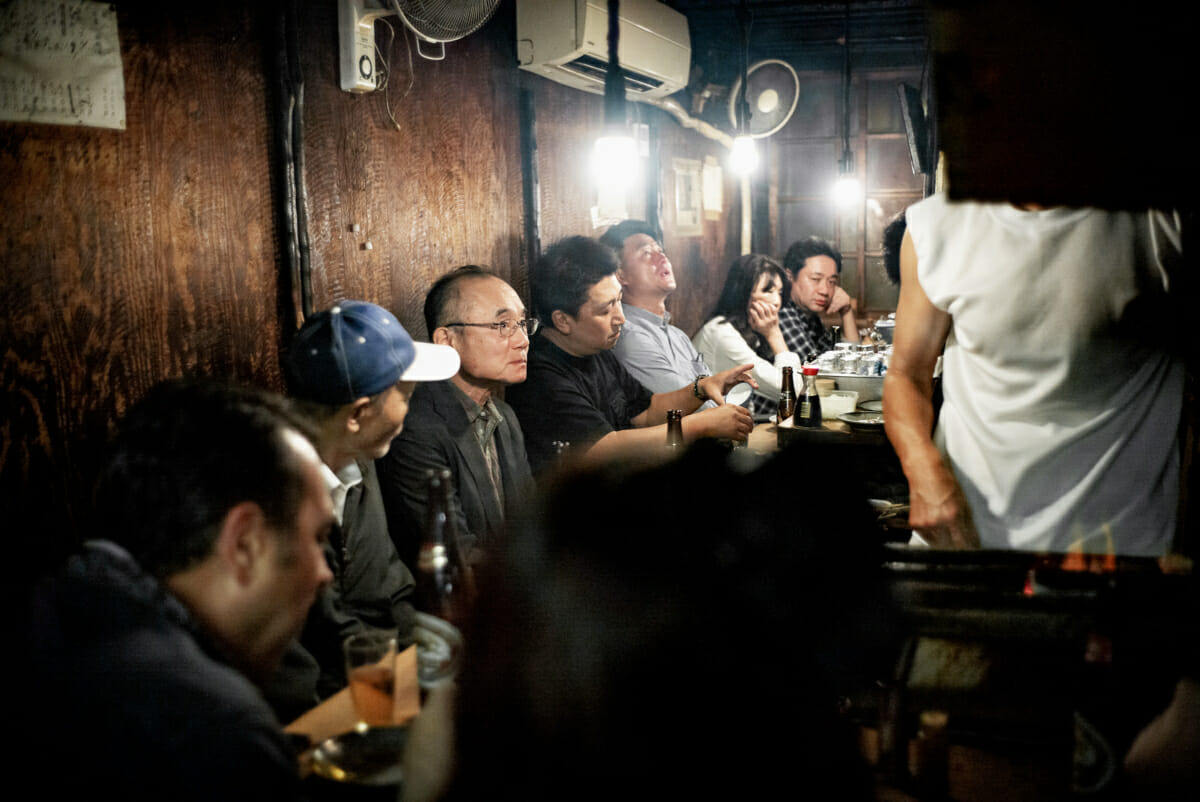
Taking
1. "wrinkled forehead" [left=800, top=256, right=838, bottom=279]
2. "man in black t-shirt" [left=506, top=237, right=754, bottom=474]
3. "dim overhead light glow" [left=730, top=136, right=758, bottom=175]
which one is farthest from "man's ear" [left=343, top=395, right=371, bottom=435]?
"dim overhead light glow" [left=730, top=136, right=758, bottom=175]

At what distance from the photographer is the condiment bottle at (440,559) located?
6.18ft

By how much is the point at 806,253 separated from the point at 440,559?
5.78m

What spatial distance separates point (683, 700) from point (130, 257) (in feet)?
6.82

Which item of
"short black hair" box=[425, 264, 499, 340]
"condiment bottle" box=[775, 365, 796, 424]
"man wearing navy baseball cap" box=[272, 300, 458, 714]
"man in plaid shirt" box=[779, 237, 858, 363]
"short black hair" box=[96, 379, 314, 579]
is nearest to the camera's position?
"short black hair" box=[96, 379, 314, 579]

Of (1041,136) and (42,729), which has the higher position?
(1041,136)

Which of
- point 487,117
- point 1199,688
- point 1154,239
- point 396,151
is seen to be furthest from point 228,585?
point 487,117

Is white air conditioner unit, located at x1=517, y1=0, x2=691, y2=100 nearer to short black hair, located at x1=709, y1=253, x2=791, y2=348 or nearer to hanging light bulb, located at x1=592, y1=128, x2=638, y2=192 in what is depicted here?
hanging light bulb, located at x1=592, y1=128, x2=638, y2=192

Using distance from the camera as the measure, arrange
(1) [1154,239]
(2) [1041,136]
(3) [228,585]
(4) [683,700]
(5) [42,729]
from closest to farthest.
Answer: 1. (4) [683,700]
2. (5) [42,729]
3. (3) [228,585]
4. (2) [1041,136]
5. (1) [1154,239]

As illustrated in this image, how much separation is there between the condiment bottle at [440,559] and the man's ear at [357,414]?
0.47 metres

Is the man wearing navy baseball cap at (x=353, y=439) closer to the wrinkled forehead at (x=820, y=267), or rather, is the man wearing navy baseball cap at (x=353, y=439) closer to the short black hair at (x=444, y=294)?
the short black hair at (x=444, y=294)

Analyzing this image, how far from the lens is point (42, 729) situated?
96 cm

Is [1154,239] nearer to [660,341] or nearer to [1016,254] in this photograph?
[1016,254]

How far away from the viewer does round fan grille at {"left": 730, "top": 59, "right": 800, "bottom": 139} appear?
7871mm

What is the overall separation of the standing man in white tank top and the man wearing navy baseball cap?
1.32 meters
